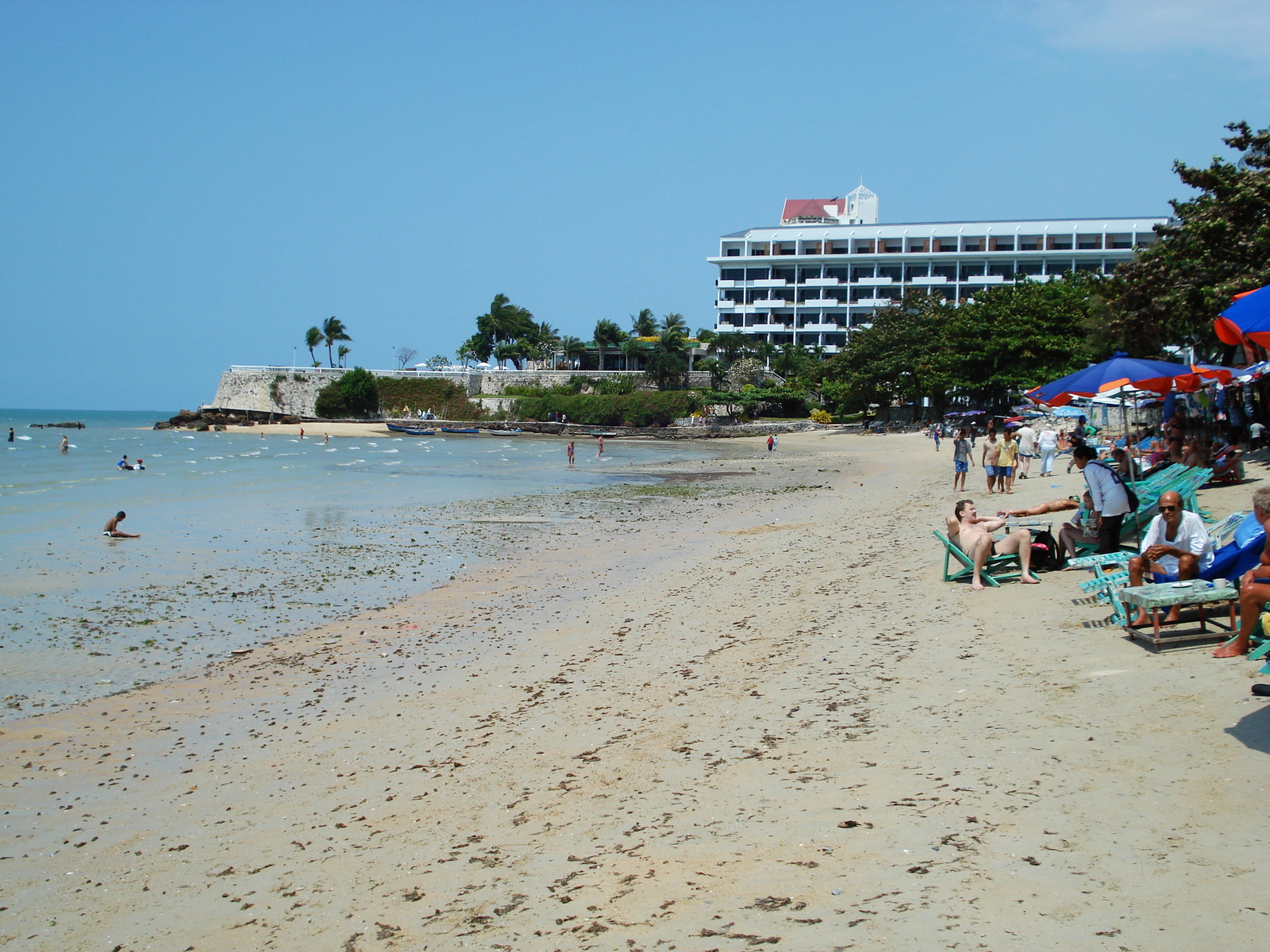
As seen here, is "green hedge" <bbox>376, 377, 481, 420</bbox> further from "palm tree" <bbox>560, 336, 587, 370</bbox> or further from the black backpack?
the black backpack

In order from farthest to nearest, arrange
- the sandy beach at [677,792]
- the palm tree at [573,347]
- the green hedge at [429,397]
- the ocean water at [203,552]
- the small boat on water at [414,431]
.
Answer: the palm tree at [573,347] → the green hedge at [429,397] → the small boat on water at [414,431] → the ocean water at [203,552] → the sandy beach at [677,792]

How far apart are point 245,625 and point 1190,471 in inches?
444

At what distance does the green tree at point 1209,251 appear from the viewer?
16438 millimetres

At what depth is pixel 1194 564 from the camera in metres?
7.23

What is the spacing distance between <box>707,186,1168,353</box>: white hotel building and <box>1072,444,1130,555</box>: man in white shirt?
263ft

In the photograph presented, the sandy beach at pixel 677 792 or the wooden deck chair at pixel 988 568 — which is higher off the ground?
the wooden deck chair at pixel 988 568

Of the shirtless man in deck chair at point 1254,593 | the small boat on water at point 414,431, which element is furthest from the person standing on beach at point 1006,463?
the small boat on water at point 414,431

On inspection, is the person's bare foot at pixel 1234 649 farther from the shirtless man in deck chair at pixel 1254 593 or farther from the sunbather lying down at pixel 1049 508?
the sunbather lying down at pixel 1049 508

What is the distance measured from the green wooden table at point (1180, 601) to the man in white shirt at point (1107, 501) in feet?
8.22

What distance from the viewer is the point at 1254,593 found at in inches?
233

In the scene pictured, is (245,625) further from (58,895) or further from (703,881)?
(703,881)

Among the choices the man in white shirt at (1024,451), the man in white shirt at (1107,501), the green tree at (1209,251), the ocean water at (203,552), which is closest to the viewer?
the man in white shirt at (1107,501)

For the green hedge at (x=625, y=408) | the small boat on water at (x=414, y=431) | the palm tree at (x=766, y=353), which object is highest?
the palm tree at (x=766, y=353)

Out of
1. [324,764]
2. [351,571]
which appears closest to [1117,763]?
[324,764]
